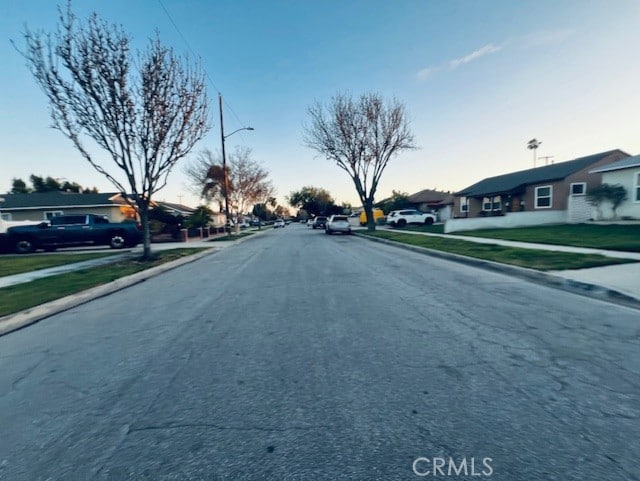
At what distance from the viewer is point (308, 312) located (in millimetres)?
5453

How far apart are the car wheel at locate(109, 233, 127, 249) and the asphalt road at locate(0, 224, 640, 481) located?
14893 millimetres

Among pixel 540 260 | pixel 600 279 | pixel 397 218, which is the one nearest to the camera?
pixel 600 279

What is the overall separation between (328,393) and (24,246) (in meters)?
21.4

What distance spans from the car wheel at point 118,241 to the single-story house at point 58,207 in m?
17.0

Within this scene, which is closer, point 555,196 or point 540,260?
point 540,260

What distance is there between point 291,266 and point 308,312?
5.38 metres

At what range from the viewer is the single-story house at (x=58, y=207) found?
34.0 meters

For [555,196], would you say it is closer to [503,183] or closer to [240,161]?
[503,183]

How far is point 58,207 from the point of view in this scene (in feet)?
112

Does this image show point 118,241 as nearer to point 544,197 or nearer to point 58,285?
point 58,285

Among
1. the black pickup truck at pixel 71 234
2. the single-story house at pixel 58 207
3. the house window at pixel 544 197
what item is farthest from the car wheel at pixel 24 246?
the house window at pixel 544 197

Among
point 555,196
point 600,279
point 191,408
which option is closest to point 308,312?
point 191,408

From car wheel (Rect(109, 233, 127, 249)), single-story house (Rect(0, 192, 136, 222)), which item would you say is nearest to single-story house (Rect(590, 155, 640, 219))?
car wheel (Rect(109, 233, 127, 249))

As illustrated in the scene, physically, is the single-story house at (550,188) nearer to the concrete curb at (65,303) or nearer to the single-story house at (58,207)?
the concrete curb at (65,303)
